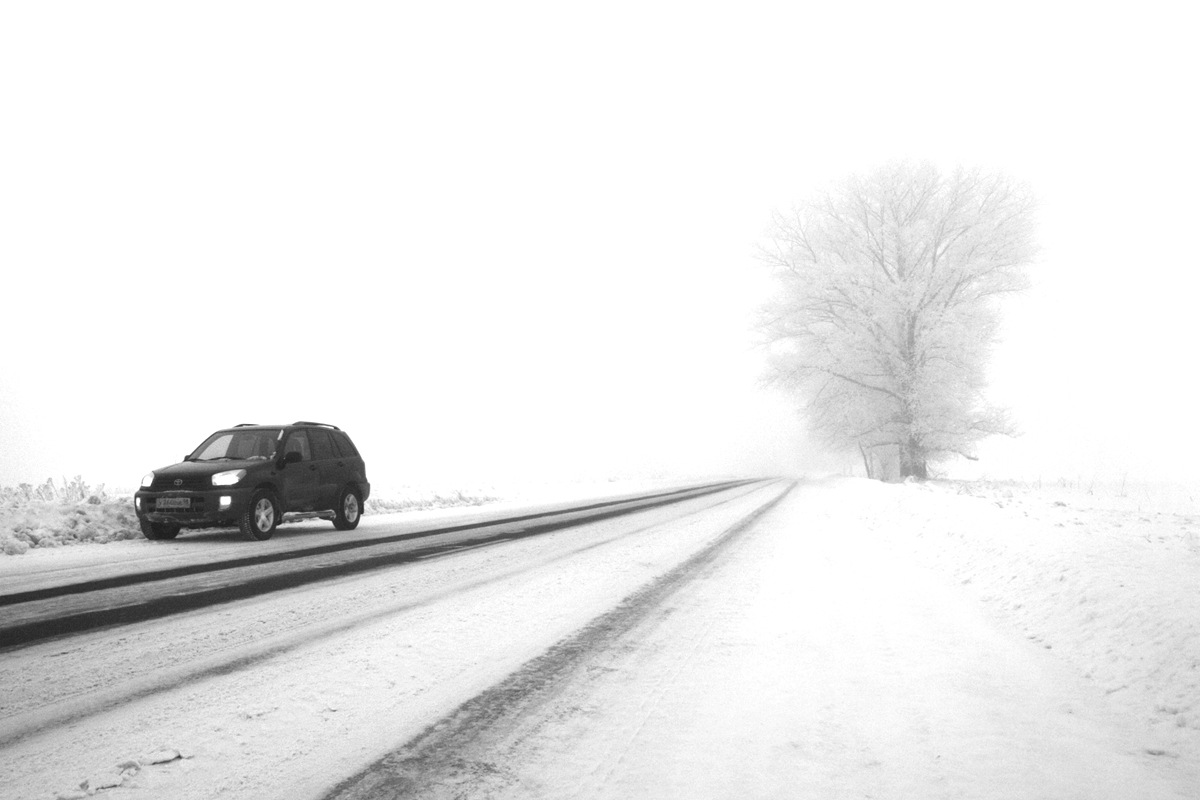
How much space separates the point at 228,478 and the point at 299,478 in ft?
4.38

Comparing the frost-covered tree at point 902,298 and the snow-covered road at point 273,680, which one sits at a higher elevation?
the frost-covered tree at point 902,298

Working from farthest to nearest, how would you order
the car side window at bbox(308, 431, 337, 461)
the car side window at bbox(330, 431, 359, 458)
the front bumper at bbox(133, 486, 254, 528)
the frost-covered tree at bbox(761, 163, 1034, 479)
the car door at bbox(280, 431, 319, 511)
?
the frost-covered tree at bbox(761, 163, 1034, 479)
the car side window at bbox(330, 431, 359, 458)
the car side window at bbox(308, 431, 337, 461)
the car door at bbox(280, 431, 319, 511)
the front bumper at bbox(133, 486, 254, 528)

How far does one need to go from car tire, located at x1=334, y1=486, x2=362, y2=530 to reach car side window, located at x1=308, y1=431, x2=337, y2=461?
2.33 ft

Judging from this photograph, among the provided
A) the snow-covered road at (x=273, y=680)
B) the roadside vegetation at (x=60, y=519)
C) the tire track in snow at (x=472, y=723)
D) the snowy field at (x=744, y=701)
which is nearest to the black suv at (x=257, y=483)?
the roadside vegetation at (x=60, y=519)

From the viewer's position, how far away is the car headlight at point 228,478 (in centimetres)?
962

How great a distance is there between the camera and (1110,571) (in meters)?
5.16

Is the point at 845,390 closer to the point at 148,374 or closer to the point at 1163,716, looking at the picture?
the point at 1163,716

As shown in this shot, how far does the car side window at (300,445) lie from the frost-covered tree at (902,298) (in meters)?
18.6

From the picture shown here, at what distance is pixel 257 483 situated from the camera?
1002 cm

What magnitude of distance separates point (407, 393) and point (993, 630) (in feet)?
209

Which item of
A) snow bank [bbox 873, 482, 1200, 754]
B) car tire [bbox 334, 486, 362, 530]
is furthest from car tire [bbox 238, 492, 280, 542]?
snow bank [bbox 873, 482, 1200, 754]

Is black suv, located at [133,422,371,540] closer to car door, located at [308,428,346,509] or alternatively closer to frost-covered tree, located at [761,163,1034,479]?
car door, located at [308,428,346,509]

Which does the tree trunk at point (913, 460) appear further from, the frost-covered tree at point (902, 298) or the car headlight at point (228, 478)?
the car headlight at point (228, 478)

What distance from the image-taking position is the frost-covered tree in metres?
22.8
